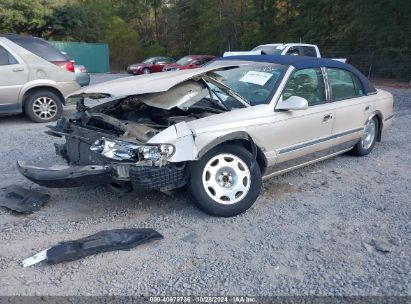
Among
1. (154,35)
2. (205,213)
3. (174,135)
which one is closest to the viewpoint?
(174,135)

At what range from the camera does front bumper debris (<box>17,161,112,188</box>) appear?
10.4 feet

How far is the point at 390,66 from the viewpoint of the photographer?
703 inches

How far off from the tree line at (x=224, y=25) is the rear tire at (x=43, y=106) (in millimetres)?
15854

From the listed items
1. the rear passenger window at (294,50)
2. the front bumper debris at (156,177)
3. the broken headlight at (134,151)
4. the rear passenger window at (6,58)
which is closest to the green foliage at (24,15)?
the rear passenger window at (294,50)

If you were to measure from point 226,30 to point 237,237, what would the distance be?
2967 cm

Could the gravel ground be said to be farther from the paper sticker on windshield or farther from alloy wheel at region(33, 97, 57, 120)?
alloy wheel at region(33, 97, 57, 120)

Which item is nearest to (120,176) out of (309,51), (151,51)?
(309,51)

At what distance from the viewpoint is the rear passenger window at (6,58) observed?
6945 mm

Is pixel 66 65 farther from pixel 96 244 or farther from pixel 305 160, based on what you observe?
pixel 96 244

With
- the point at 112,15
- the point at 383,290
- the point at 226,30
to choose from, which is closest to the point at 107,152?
the point at 383,290

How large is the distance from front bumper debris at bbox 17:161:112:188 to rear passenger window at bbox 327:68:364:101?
Result: 3.04m

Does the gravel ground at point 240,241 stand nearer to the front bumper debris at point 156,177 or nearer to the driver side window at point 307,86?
the front bumper debris at point 156,177

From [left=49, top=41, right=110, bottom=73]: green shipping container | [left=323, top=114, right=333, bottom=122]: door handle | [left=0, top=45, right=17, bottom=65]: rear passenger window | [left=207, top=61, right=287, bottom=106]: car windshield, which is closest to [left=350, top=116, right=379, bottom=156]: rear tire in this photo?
[left=323, top=114, right=333, bottom=122]: door handle

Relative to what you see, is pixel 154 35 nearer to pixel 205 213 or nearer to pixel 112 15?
pixel 112 15
